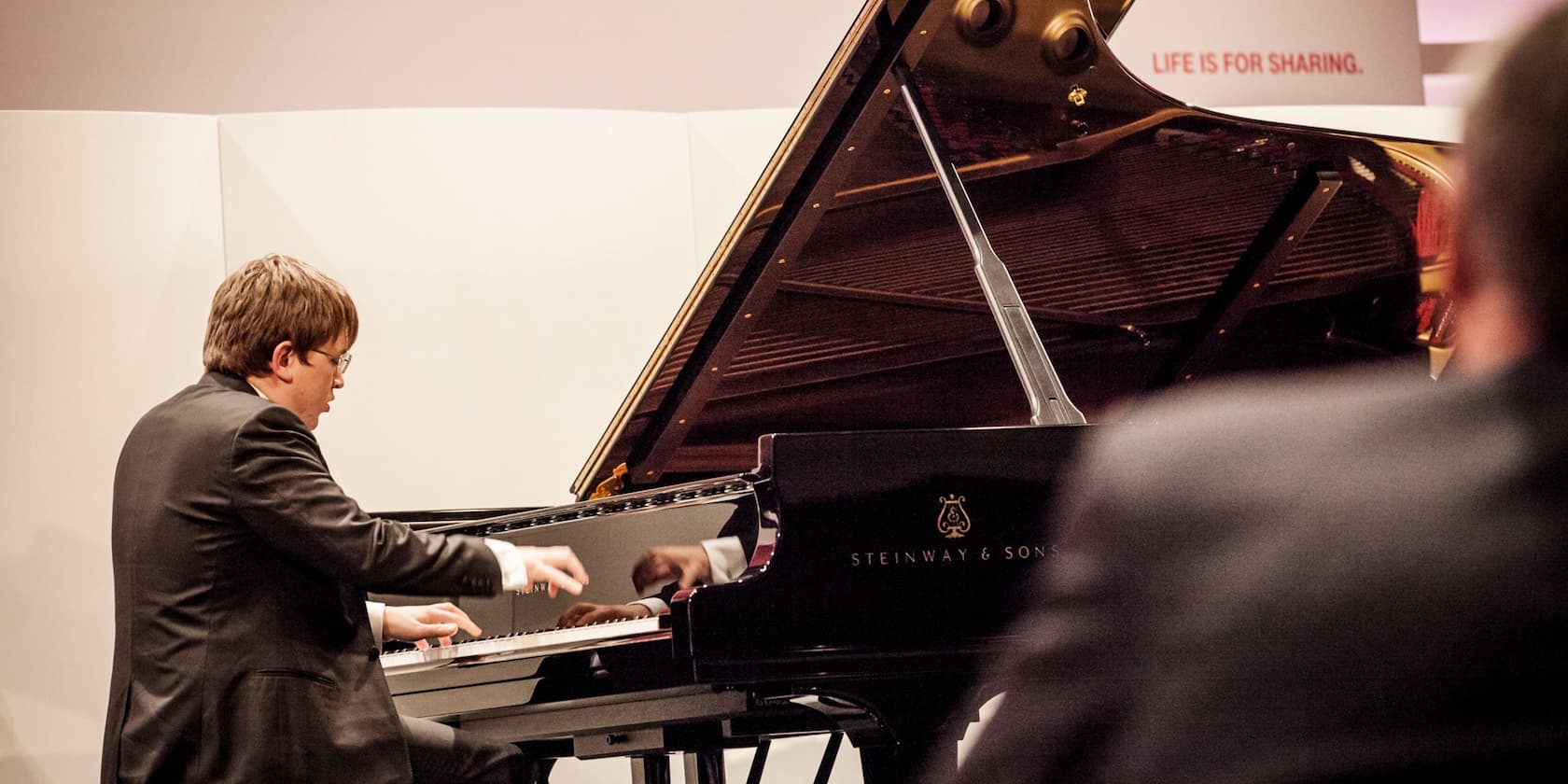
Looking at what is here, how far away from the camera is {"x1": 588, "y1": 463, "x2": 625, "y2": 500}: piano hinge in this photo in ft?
10.3

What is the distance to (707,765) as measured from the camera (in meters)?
2.82

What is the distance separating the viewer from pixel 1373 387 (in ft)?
2.09

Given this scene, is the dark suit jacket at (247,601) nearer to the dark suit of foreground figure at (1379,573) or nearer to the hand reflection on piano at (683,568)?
the hand reflection on piano at (683,568)

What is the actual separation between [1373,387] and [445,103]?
15.9 feet

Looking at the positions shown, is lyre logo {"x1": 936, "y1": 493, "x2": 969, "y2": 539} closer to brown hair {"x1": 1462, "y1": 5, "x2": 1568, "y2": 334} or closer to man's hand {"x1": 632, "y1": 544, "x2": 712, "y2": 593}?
man's hand {"x1": 632, "y1": 544, "x2": 712, "y2": 593}

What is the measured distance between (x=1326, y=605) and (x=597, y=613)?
2049 millimetres

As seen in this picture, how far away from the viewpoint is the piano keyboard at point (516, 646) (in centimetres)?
241

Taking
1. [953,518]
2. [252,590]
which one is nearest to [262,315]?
[252,590]

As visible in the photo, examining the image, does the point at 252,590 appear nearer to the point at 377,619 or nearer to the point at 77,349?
the point at 377,619

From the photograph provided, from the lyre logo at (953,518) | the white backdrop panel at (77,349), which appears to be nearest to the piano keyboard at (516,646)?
the lyre logo at (953,518)

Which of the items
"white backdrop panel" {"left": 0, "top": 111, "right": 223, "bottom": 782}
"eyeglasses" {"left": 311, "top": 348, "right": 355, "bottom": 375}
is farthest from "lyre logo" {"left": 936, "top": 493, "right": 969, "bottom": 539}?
"white backdrop panel" {"left": 0, "top": 111, "right": 223, "bottom": 782}

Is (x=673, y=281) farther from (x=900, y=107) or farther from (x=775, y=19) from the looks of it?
(x=900, y=107)

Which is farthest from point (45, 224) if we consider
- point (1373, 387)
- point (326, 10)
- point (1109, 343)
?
point (1373, 387)

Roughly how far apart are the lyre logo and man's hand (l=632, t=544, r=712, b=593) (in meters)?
0.52
